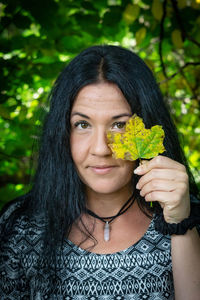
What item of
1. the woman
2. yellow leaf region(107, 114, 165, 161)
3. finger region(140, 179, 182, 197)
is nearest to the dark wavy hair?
the woman

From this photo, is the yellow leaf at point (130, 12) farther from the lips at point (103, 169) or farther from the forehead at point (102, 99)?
the lips at point (103, 169)

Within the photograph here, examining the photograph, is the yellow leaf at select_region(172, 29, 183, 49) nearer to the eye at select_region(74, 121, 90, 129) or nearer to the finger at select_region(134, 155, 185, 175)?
the eye at select_region(74, 121, 90, 129)

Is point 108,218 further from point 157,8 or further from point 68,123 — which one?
point 157,8

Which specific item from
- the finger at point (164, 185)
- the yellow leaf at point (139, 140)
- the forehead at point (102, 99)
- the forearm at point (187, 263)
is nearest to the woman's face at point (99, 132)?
the forehead at point (102, 99)

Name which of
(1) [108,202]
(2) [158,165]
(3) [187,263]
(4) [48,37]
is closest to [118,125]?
(2) [158,165]

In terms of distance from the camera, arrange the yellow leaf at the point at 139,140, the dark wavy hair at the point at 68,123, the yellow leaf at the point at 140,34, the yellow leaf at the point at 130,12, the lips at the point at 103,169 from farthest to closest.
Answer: the yellow leaf at the point at 140,34
the yellow leaf at the point at 130,12
the dark wavy hair at the point at 68,123
the lips at the point at 103,169
the yellow leaf at the point at 139,140

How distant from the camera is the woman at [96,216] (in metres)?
1.59

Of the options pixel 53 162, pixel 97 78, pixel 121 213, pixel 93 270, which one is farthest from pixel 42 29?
pixel 93 270

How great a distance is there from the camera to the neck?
1895mm

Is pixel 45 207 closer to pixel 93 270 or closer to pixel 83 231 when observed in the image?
pixel 83 231

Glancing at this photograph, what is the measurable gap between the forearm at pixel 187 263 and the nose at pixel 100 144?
49 centimetres

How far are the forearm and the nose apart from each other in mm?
487

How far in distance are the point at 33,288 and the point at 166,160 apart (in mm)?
995

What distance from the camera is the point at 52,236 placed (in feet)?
5.94
